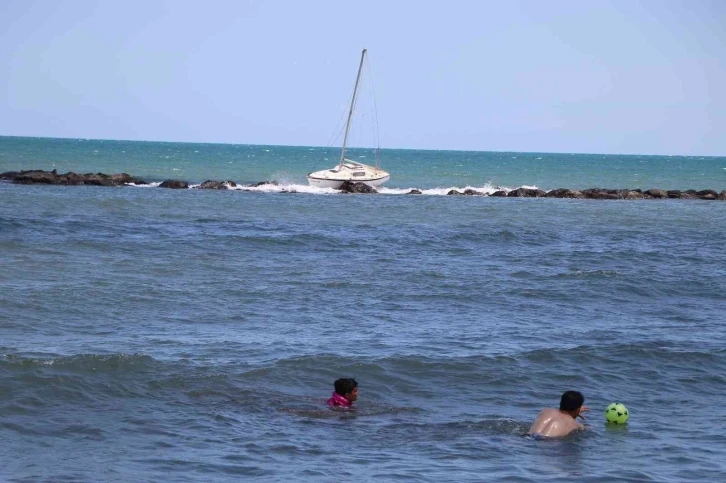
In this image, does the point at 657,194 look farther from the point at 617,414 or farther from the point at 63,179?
the point at 617,414

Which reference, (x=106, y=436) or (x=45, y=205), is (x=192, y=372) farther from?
(x=45, y=205)

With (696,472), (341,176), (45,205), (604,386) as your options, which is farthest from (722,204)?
(696,472)

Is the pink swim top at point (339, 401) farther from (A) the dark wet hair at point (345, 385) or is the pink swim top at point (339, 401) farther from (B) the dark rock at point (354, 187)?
(B) the dark rock at point (354, 187)

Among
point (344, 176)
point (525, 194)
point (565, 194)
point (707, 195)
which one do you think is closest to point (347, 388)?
point (344, 176)

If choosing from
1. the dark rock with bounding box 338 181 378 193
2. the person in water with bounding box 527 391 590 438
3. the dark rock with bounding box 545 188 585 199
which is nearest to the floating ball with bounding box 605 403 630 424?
the person in water with bounding box 527 391 590 438

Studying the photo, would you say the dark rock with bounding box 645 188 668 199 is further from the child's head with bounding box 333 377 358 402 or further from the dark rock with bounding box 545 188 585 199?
the child's head with bounding box 333 377 358 402

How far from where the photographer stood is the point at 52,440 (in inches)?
436

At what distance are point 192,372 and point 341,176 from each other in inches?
1638

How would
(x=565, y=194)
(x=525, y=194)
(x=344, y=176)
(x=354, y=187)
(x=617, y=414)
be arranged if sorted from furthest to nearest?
(x=565, y=194)
(x=344, y=176)
(x=525, y=194)
(x=354, y=187)
(x=617, y=414)

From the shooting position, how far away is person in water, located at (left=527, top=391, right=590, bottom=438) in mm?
11477

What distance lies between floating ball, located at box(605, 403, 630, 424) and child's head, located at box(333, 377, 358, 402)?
3191 mm

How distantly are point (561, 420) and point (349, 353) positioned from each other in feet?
14.9

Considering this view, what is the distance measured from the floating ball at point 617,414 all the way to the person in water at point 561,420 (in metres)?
0.41

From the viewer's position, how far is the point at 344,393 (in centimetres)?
1257
